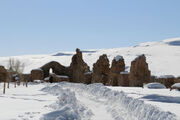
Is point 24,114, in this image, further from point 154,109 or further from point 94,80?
point 94,80

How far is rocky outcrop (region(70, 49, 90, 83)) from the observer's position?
74938 mm

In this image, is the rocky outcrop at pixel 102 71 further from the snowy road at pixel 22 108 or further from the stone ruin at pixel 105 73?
the snowy road at pixel 22 108

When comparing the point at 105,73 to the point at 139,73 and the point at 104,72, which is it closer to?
the point at 104,72

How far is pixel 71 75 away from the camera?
3137 inches

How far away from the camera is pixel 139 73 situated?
148 feet

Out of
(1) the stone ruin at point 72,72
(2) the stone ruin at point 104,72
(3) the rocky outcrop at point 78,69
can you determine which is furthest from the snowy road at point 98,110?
(3) the rocky outcrop at point 78,69

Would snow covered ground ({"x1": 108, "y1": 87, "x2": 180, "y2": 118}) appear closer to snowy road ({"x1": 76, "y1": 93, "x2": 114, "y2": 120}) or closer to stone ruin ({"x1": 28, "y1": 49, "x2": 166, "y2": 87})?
snowy road ({"x1": 76, "y1": 93, "x2": 114, "y2": 120})

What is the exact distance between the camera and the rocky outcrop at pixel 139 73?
4459cm

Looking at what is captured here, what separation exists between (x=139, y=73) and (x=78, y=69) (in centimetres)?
3302

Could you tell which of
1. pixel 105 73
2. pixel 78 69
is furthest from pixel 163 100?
pixel 78 69

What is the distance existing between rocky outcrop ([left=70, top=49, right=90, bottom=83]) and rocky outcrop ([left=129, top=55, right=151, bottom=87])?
29.4m

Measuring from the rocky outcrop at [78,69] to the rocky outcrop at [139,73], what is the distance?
1159 inches

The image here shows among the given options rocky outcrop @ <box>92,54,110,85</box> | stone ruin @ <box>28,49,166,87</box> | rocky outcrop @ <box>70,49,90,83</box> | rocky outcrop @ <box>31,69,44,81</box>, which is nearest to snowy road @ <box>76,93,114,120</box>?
stone ruin @ <box>28,49,166,87</box>

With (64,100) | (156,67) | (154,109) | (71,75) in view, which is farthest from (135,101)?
(156,67)
